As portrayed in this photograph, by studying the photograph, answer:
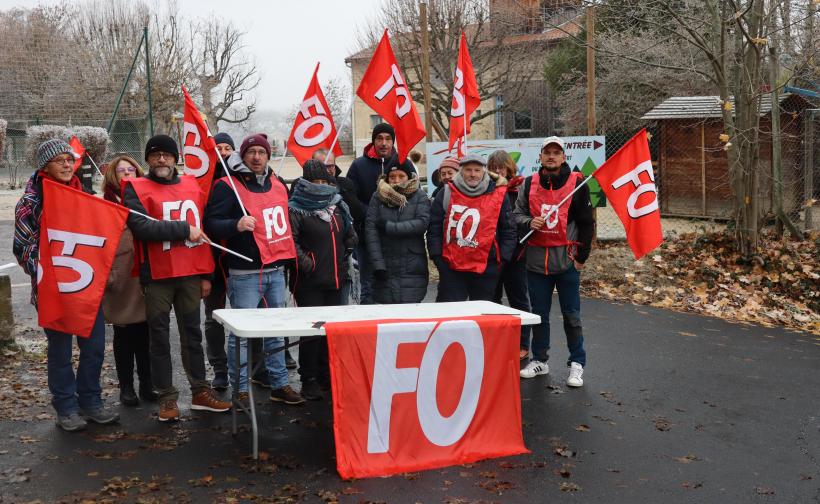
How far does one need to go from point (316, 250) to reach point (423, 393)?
5.30 feet

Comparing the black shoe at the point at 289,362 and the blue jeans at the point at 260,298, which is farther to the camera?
the black shoe at the point at 289,362

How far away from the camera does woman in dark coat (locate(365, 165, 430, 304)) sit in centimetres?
670

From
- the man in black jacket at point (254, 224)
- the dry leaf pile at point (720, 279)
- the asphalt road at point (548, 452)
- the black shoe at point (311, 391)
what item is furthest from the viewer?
the dry leaf pile at point (720, 279)

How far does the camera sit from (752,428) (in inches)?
228

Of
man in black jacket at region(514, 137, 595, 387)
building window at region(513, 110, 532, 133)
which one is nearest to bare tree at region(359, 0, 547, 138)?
building window at region(513, 110, 532, 133)

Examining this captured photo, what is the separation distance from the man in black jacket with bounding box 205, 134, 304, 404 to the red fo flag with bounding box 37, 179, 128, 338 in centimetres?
77

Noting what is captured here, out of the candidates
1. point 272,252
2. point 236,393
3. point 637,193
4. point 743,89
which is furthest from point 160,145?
point 743,89

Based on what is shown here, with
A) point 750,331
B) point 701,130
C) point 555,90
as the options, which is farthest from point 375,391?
point 555,90

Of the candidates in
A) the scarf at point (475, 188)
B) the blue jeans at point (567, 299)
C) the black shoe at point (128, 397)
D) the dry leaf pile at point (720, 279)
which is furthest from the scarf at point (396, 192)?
the dry leaf pile at point (720, 279)

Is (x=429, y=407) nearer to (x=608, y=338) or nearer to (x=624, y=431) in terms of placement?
(x=624, y=431)

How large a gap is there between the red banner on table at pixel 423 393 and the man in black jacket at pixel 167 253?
1.38 m

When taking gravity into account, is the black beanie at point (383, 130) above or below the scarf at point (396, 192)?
above

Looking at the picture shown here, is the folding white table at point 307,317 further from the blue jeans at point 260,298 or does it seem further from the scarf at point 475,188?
the scarf at point 475,188

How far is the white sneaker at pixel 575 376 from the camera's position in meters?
6.71
